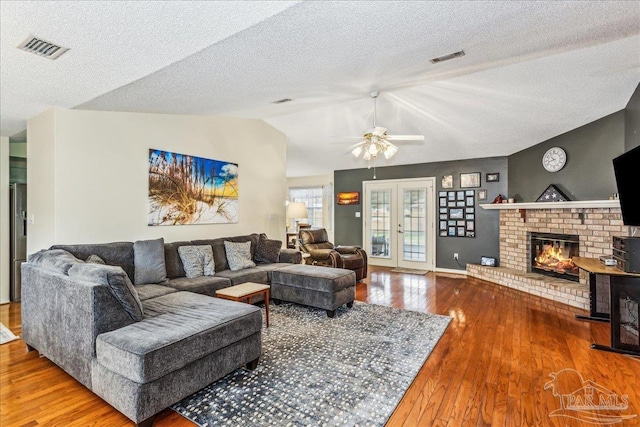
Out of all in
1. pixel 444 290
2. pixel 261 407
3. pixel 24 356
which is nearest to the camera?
pixel 261 407

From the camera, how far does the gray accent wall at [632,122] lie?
354 cm

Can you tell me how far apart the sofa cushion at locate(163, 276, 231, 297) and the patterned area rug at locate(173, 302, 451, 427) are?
0.79m

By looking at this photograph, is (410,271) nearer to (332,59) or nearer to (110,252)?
(332,59)

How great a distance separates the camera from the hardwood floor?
6.42 feet

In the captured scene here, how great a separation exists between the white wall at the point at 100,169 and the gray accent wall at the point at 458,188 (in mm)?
4032

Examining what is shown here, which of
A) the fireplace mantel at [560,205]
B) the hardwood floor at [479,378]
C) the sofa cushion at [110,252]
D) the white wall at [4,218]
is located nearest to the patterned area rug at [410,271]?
the fireplace mantel at [560,205]

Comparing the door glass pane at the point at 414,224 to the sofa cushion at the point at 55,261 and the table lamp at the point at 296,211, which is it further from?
the sofa cushion at the point at 55,261

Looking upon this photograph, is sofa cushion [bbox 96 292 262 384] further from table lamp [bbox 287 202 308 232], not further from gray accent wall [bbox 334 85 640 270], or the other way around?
gray accent wall [bbox 334 85 640 270]

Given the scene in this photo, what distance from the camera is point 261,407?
2.03 m

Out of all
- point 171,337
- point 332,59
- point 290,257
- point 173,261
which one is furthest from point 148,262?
point 332,59

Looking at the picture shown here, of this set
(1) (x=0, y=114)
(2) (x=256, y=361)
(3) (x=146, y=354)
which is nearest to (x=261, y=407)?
(2) (x=256, y=361)

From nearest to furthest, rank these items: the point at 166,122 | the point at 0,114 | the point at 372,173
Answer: the point at 0,114 < the point at 166,122 < the point at 372,173

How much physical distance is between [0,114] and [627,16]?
5.90 m

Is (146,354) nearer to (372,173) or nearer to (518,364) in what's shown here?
(518,364)
